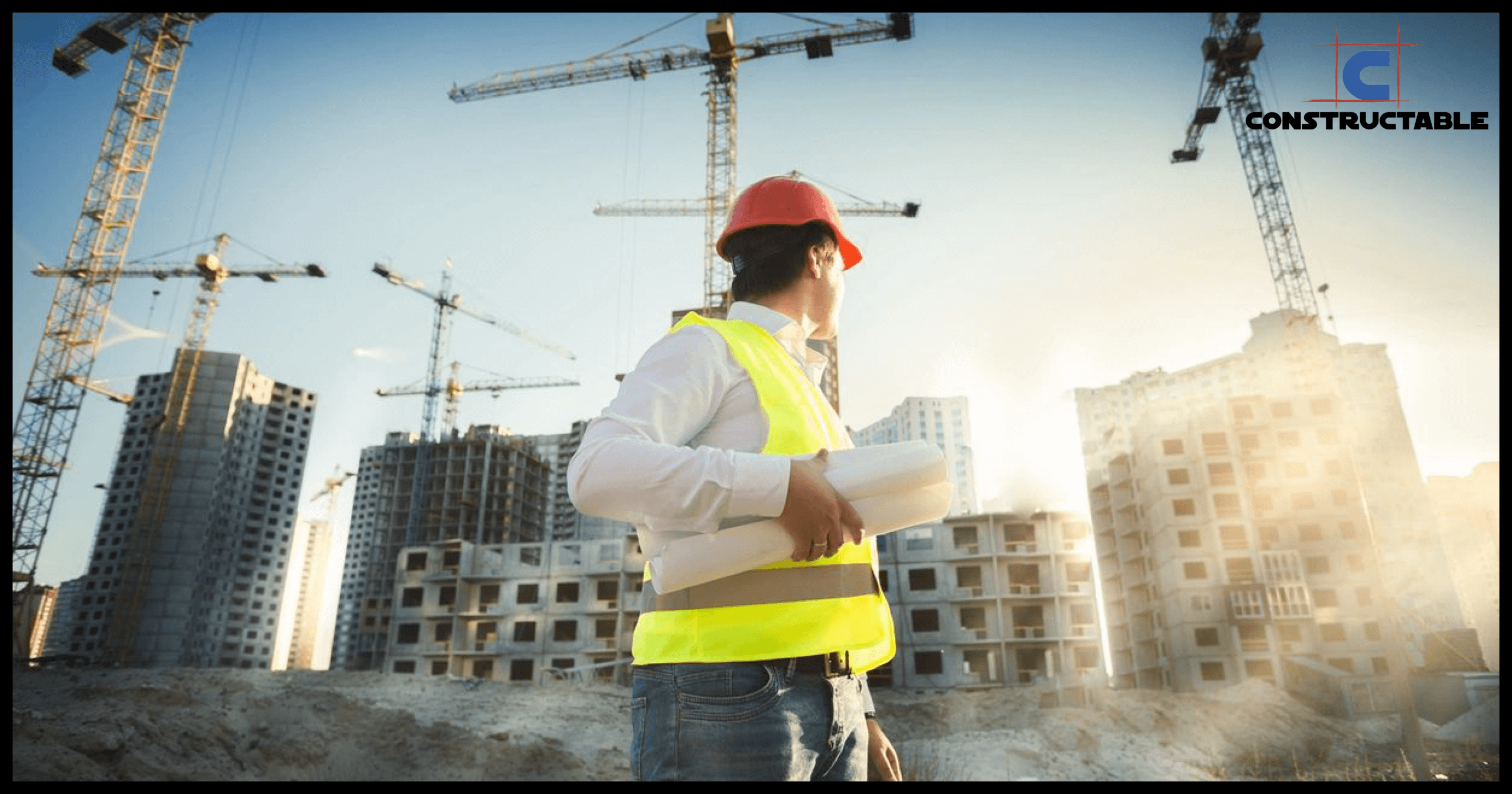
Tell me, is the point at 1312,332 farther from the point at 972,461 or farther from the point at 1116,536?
the point at 972,461

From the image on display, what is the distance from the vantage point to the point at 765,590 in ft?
5.35

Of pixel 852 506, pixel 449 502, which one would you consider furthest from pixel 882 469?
pixel 449 502

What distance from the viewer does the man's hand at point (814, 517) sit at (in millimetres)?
1510

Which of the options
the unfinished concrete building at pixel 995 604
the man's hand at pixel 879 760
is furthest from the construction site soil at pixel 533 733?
the man's hand at pixel 879 760

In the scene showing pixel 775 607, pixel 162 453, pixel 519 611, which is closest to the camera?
pixel 775 607

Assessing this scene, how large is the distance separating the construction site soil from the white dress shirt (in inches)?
800

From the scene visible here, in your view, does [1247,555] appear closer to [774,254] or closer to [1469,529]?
[774,254]

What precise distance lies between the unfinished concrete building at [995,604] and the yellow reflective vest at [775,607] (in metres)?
40.5

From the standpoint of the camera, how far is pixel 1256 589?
132ft

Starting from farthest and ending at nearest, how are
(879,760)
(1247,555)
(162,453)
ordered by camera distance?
(162,453) < (1247,555) < (879,760)

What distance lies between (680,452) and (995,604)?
140 ft

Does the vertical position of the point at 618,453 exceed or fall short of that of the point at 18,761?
it exceeds it

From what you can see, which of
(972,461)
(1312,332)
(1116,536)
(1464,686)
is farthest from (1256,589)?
(972,461)

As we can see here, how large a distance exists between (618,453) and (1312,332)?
72.1 metres
